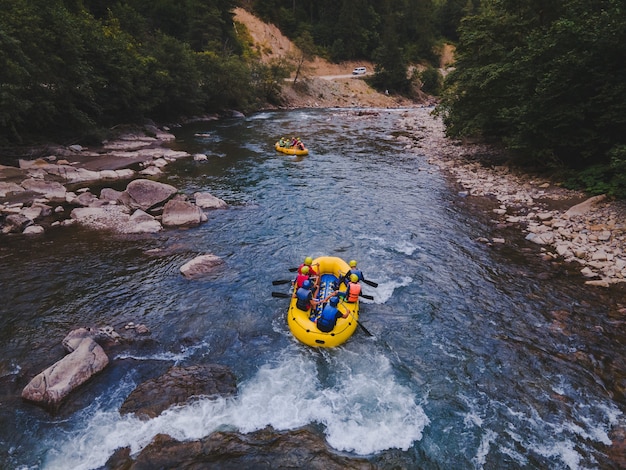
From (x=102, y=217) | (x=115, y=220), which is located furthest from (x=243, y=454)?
(x=102, y=217)

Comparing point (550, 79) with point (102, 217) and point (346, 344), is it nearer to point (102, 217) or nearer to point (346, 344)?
point (346, 344)

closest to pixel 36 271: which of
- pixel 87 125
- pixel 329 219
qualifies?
pixel 329 219

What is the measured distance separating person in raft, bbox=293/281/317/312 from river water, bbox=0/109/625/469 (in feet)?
2.27

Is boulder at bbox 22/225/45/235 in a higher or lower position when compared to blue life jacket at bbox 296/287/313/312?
lower

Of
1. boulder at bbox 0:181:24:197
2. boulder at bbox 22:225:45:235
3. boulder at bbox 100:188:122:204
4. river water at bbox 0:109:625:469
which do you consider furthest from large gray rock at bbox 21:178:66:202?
river water at bbox 0:109:625:469

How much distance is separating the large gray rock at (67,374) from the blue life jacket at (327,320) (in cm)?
440

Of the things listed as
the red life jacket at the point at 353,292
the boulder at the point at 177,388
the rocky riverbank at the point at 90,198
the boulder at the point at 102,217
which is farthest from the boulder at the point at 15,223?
the red life jacket at the point at 353,292

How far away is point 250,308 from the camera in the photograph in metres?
9.49

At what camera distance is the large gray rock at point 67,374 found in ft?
21.3

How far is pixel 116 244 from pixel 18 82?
10.6 meters

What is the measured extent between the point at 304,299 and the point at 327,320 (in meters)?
0.84

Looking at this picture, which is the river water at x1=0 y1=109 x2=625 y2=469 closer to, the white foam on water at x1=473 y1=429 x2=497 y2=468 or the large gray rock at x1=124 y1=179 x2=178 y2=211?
the white foam on water at x1=473 y1=429 x2=497 y2=468

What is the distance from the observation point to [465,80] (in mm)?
19391

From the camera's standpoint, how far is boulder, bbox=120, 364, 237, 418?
6484mm
